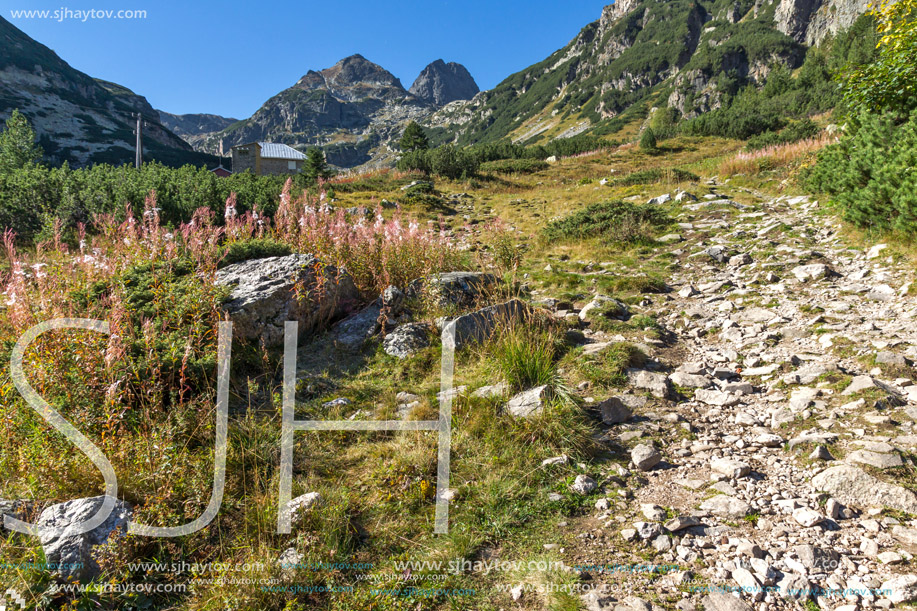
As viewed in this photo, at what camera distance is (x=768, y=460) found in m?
3.35

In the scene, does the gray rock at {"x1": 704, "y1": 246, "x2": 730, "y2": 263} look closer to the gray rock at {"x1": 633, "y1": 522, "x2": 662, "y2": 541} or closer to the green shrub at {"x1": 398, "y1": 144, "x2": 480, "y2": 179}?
the gray rock at {"x1": 633, "y1": 522, "x2": 662, "y2": 541}

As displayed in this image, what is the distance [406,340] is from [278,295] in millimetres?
1789

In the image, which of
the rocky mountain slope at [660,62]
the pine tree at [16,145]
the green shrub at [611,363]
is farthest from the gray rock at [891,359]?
the rocky mountain slope at [660,62]

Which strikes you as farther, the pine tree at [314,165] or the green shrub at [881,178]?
the pine tree at [314,165]

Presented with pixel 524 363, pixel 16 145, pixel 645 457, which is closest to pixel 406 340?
pixel 524 363

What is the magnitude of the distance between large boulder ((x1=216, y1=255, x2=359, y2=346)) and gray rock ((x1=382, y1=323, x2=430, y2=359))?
3.78ft

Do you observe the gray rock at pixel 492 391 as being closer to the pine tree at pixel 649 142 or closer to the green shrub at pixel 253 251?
the green shrub at pixel 253 251

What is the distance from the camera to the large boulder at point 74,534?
99.3 inches

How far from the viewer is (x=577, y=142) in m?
47.4

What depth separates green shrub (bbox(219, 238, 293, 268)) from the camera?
21.0 ft

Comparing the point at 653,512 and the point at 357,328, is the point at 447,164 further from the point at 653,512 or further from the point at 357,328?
the point at 653,512

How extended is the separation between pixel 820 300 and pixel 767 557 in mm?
5047

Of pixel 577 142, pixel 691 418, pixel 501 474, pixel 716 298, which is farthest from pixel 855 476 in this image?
pixel 577 142

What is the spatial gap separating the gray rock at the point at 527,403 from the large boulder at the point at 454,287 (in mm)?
2397
